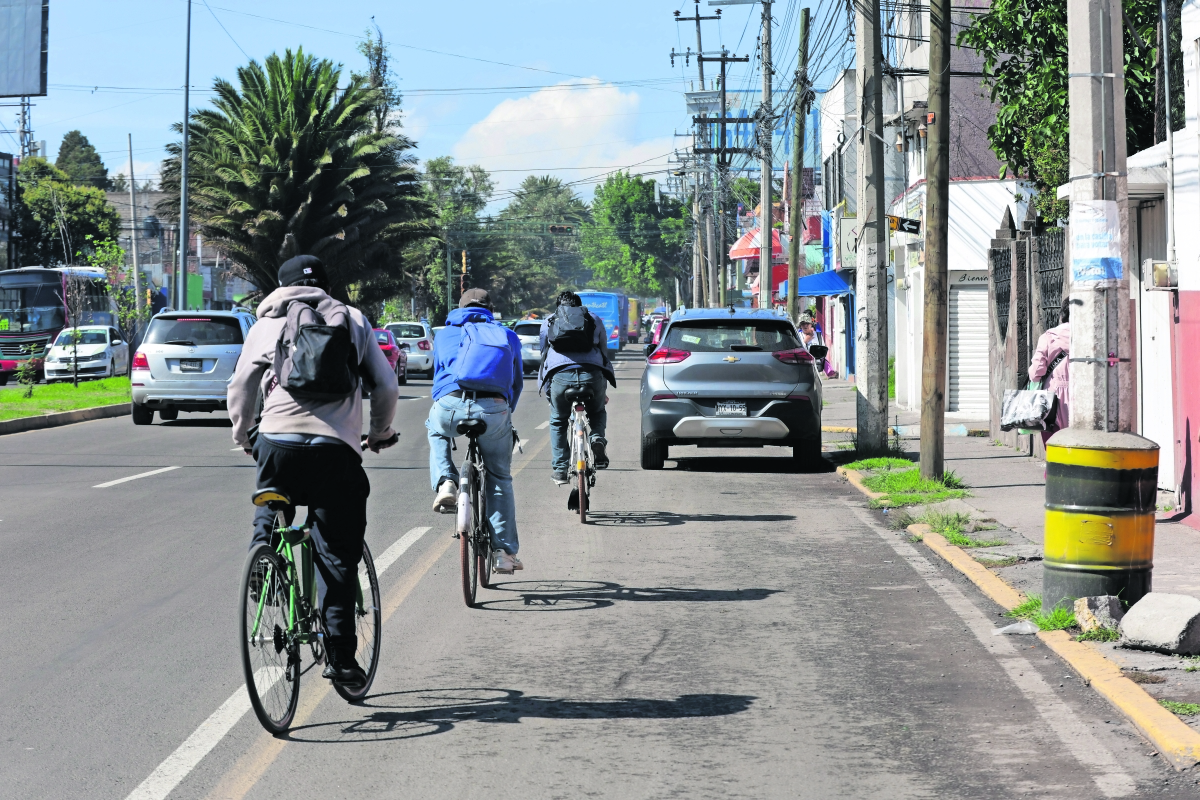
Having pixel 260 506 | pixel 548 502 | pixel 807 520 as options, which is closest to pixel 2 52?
pixel 548 502

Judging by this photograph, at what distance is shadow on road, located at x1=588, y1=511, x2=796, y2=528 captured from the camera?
468 inches

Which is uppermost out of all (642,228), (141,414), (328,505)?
(642,228)

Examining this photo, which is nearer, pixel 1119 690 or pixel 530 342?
pixel 1119 690

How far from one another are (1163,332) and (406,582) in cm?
711

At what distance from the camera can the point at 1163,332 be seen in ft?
41.0

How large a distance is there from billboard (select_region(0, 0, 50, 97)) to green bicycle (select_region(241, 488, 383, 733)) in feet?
91.2

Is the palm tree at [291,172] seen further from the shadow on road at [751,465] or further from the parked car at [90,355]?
the shadow on road at [751,465]

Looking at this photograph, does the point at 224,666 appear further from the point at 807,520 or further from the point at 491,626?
the point at 807,520

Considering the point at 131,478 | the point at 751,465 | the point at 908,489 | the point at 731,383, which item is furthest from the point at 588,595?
the point at 751,465

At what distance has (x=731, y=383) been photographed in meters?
15.8

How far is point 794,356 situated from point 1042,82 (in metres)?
4.88

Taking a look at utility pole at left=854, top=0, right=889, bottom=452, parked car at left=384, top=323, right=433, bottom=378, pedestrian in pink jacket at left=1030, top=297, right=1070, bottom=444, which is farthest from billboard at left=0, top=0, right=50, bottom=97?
pedestrian in pink jacket at left=1030, top=297, right=1070, bottom=444

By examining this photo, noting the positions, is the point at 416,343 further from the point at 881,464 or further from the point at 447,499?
the point at 447,499

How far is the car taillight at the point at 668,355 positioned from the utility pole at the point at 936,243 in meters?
2.92
